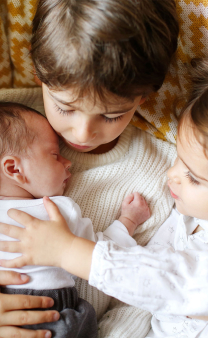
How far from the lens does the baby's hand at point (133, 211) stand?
115 cm

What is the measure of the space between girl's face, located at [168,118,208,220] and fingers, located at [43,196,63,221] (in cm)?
38

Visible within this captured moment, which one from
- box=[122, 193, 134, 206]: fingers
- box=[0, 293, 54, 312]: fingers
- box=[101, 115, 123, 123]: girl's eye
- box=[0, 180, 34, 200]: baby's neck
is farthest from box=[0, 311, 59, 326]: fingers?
box=[101, 115, 123, 123]: girl's eye

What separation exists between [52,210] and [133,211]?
32 centimetres

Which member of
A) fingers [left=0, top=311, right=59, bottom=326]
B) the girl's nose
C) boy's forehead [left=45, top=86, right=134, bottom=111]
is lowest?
fingers [left=0, top=311, right=59, bottom=326]

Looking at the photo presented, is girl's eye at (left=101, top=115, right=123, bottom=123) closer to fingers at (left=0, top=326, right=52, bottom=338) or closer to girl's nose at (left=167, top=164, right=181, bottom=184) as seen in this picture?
girl's nose at (left=167, top=164, right=181, bottom=184)

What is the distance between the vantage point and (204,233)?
1112mm

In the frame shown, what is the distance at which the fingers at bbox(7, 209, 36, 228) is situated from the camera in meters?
0.95

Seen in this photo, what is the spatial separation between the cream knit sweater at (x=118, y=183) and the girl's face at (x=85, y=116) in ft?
0.67

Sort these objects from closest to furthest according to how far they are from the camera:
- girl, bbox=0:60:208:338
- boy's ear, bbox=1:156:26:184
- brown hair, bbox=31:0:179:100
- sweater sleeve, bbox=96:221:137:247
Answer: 1. brown hair, bbox=31:0:179:100
2. girl, bbox=0:60:208:338
3. boy's ear, bbox=1:156:26:184
4. sweater sleeve, bbox=96:221:137:247

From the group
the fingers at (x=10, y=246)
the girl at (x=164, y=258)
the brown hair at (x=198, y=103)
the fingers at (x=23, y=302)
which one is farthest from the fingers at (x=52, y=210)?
the brown hair at (x=198, y=103)

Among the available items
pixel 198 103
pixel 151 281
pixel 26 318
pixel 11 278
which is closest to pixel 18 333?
pixel 26 318

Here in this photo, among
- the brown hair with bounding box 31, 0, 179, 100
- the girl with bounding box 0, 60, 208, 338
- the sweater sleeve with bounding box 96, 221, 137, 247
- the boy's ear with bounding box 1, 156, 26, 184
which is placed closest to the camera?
the brown hair with bounding box 31, 0, 179, 100

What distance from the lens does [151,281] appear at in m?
0.89

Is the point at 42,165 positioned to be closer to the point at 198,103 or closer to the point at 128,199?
the point at 128,199
